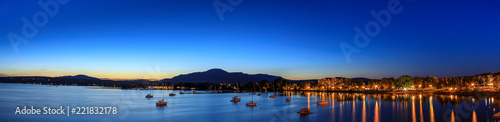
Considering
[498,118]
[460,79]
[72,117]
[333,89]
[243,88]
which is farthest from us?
[243,88]

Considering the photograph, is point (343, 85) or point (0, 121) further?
point (343, 85)

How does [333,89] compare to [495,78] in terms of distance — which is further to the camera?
[333,89]

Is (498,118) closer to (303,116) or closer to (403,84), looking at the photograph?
(303,116)

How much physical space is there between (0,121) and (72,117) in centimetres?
719

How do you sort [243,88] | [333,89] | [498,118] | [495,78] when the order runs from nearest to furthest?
[498,118] < [495,78] < [333,89] < [243,88]

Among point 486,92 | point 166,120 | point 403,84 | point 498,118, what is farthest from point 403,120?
point 403,84

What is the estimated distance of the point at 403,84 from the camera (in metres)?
114

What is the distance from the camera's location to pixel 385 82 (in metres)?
121

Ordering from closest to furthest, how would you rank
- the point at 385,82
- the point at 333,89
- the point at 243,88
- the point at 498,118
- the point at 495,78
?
the point at 498,118 → the point at 495,78 → the point at 385,82 → the point at 333,89 → the point at 243,88

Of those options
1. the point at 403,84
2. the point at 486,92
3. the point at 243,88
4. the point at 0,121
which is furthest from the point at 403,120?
the point at 243,88

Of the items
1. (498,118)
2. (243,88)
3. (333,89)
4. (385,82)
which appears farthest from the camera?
(243,88)

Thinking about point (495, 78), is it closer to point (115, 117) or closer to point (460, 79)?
point (460, 79)

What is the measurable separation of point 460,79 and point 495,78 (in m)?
9.91

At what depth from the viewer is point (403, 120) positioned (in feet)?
118
